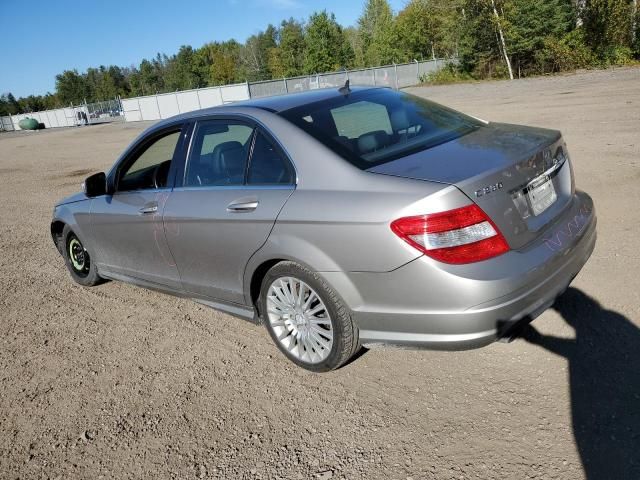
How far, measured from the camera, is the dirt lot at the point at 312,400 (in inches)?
97.1

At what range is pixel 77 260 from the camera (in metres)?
5.41

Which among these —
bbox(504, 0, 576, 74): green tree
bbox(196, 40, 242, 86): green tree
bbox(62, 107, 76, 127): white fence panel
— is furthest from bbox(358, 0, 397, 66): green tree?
bbox(62, 107, 76, 127): white fence panel

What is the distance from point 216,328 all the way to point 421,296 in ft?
6.71

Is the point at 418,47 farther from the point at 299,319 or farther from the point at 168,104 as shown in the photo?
the point at 299,319

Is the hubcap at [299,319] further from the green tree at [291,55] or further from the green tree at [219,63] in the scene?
the green tree at [219,63]

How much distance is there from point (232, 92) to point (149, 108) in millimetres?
9306

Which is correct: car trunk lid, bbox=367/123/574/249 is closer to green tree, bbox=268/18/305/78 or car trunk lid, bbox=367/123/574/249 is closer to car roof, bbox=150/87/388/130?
car roof, bbox=150/87/388/130

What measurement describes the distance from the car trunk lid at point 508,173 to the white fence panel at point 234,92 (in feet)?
110

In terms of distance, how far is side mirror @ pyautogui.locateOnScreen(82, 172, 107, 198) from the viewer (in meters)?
4.50

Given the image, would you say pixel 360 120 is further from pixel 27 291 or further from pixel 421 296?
pixel 27 291

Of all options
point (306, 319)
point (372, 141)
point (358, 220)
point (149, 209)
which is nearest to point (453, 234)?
point (358, 220)

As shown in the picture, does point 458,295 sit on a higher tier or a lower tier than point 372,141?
lower

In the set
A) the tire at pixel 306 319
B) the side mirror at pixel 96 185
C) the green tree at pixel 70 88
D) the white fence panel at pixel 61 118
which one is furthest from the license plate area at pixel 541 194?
the green tree at pixel 70 88

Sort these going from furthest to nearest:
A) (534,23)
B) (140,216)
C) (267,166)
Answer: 1. (534,23)
2. (140,216)
3. (267,166)
